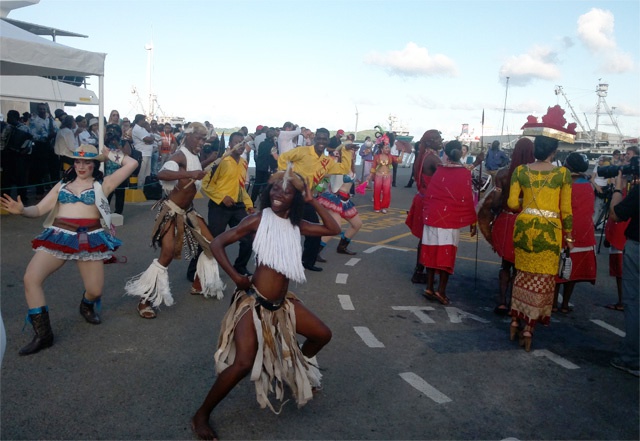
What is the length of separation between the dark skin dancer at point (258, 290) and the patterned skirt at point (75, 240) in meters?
1.87

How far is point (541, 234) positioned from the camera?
5.34m

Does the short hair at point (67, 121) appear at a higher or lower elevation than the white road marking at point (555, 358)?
higher

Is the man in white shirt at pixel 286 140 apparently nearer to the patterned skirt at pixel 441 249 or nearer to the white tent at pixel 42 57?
the white tent at pixel 42 57

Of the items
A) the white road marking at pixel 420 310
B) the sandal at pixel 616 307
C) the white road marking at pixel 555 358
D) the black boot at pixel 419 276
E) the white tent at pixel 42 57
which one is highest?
the white tent at pixel 42 57

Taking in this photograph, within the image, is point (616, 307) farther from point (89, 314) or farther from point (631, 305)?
point (89, 314)

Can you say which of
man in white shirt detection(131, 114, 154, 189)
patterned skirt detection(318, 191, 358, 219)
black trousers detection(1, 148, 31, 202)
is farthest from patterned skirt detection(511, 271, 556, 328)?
man in white shirt detection(131, 114, 154, 189)

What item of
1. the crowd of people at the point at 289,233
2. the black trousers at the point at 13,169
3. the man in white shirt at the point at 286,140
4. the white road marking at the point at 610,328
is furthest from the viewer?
the man in white shirt at the point at 286,140

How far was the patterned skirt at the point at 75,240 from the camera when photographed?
16.2ft

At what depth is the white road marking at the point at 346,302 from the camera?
21.4 ft

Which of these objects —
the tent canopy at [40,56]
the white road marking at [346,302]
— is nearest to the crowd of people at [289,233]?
the white road marking at [346,302]

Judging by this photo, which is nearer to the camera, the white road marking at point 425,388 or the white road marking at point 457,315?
the white road marking at point 425,388

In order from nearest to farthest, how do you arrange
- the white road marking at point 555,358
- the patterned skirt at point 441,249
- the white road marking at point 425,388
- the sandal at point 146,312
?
the white road marking at point 425,388
the white road marking at point 555,358
the sandal at point 146,312
the patterned skirt at point 441,249

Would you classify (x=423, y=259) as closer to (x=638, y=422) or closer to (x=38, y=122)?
(x=638, y=422)

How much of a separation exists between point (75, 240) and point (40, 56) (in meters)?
4.88
